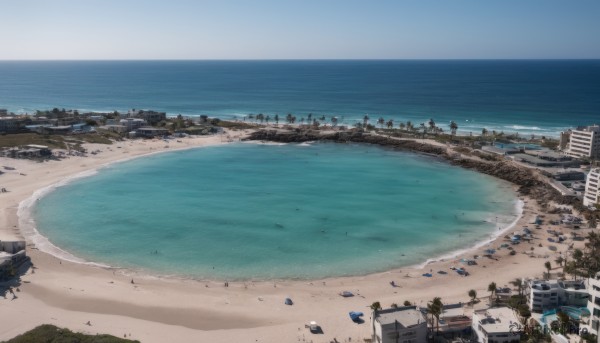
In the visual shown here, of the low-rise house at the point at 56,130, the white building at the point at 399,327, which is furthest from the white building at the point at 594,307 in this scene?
the low-rise house at the point at 56,130

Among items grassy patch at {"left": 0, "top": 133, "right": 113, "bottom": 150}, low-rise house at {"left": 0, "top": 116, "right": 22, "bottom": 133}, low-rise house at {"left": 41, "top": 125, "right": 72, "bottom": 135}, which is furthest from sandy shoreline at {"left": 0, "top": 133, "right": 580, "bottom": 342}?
low-rise house at {"left": 0, "top": 116, "right": 22, "bottom": 133}

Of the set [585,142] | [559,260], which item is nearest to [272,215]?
[559,260]

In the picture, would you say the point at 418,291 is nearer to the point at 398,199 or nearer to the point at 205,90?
the point at 398,199

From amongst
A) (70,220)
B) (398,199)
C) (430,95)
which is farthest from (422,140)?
(430,95)

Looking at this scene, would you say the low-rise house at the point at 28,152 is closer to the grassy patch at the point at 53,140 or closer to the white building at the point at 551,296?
the grassy patch at the point at 53,140

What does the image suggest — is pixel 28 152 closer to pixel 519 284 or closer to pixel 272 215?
pixel 272 215

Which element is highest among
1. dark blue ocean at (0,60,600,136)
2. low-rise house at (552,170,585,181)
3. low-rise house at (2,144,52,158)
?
dark blue ocean at (0,60,600,136)

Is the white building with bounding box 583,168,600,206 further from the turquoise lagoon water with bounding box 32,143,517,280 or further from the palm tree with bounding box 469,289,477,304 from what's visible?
the palm tree with bounding box 469,289,477,304
